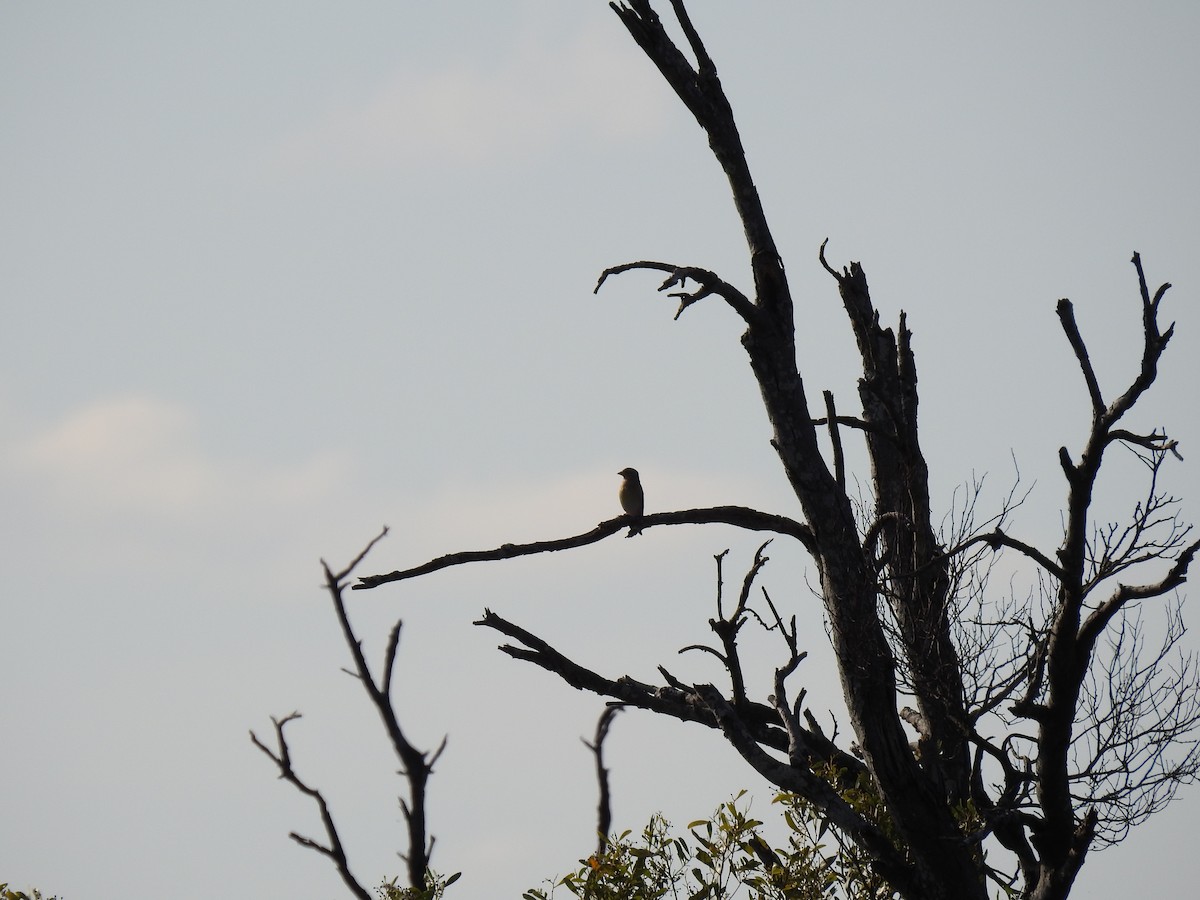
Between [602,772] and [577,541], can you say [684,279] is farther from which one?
[602,772]

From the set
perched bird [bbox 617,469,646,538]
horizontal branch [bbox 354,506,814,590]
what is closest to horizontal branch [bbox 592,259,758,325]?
horizontal branch [bbox 354,506,814,590]

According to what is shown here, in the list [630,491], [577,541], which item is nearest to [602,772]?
[630,491]

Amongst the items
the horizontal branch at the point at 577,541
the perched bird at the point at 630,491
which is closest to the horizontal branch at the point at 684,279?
the horizontal branch at the point at 577,541

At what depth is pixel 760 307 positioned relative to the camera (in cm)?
1022

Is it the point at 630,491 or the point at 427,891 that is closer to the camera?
the point at 427,891

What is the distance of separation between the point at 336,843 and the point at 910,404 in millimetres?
7148

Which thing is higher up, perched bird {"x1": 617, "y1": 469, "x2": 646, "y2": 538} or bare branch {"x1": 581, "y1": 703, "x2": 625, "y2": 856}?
perched bird {"x1": 617, "y1": 469, "x2": 646, "y2": 538}

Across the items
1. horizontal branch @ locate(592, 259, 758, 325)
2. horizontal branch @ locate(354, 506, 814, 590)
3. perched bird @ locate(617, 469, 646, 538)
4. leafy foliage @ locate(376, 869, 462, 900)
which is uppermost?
perched bird @ locate(617, 469, 646, 538)

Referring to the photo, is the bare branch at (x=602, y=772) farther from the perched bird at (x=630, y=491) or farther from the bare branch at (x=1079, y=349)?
the bare branch at (x=1079, y=349)

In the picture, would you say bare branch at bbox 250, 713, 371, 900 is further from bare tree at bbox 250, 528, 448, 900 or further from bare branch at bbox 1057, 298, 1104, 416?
bare branch at bbox 1057, 298, 1104, 416

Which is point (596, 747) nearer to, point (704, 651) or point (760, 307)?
point (704, 651)

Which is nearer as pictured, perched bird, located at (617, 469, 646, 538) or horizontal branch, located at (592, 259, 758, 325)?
horizontal branch, located at (592, 259, 758, 325)

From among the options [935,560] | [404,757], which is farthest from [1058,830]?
[404,757]

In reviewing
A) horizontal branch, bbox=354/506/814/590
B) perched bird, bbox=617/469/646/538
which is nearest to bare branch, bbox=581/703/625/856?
perched bird, bbox=617/469/646/538
